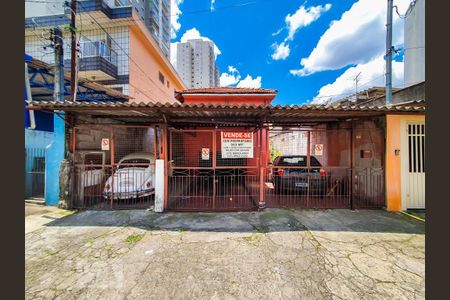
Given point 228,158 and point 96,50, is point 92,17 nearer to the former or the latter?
point 96,50

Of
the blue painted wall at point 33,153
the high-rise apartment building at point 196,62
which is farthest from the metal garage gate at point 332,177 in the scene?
the high-rise apartment building at point 196,62

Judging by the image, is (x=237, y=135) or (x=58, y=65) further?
(x=58, y=65)

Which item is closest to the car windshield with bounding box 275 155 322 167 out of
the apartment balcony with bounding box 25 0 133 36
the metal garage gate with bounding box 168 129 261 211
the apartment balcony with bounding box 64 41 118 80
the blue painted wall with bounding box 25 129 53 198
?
the metal garage gate with bounding box 168 129 261 211

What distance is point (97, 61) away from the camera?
9.24m

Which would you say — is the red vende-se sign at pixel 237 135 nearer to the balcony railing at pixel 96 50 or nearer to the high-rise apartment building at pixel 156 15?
the balcony railing at pixel 96 50

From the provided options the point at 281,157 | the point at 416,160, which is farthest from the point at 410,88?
the point at 281,157

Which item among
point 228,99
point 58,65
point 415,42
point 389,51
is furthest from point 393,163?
point 415,42

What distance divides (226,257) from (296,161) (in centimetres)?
420

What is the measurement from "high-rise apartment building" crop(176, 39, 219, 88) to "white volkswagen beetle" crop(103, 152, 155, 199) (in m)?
38.7

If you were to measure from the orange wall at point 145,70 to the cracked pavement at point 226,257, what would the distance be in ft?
26.9

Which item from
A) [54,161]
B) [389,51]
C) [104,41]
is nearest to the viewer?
[54,161]

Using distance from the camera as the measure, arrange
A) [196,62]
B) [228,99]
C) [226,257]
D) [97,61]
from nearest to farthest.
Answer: [226,257], [97,61], [228,99], [196,62]

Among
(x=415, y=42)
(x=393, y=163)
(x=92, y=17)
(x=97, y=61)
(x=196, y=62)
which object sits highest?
(x=196, y=62)

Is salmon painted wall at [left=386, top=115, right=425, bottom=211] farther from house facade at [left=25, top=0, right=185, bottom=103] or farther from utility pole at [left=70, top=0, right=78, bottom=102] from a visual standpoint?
A: house facade at [left=25, top=0, right=185, bottom=103]
